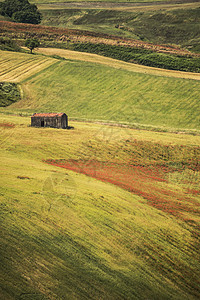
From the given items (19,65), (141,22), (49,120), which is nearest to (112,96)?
(49,120)

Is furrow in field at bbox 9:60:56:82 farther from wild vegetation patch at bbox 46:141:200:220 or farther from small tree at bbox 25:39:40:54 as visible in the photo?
wild vegetation patch at bbox 46:141:200:220

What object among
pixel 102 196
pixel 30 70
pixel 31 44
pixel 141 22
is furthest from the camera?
pixel 141 22

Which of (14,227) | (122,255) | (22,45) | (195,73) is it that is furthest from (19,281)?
(22,45)

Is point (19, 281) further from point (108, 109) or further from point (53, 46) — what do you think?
point (53, 46)

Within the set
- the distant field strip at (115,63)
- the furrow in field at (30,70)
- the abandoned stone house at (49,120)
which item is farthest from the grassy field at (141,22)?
the abandoned stone house at (49,120)

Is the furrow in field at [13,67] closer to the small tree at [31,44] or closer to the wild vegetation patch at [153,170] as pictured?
the small tree at [31,44]

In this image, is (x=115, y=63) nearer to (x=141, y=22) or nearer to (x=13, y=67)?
(x=13, y=67)
